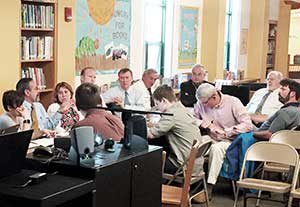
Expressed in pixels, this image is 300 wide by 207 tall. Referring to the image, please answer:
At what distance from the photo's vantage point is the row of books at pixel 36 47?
6066mm

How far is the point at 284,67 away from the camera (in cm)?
1365

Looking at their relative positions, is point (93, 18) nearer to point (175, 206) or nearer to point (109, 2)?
point (109, 2)

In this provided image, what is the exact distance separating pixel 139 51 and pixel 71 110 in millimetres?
3519

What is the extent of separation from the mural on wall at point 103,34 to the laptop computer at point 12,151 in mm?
4524

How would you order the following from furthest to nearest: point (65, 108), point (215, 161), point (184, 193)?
point (215, 161)
point (65, 108)
point (184, 193)

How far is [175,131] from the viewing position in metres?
5.01

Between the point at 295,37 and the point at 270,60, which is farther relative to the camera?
the point at 295,37

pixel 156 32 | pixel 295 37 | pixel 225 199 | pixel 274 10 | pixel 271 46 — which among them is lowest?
pixel 225 199

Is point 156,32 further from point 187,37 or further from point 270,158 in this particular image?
point 270,158

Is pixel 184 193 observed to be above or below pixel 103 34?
below

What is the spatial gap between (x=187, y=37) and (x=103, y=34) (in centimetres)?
276

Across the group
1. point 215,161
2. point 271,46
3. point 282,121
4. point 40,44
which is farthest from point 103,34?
point 271,46

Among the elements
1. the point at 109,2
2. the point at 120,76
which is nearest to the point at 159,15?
the point at 109,2

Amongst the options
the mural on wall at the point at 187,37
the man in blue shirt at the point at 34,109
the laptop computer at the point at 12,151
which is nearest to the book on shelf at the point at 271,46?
the mural on wall at the point at 187,37
